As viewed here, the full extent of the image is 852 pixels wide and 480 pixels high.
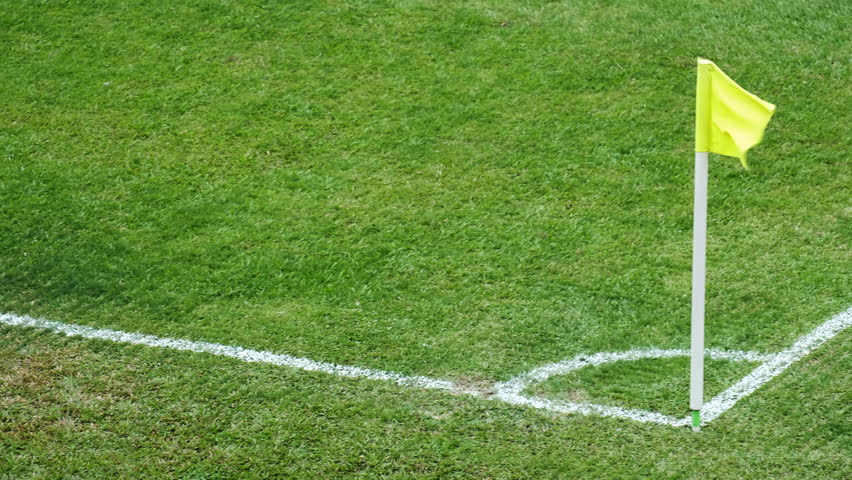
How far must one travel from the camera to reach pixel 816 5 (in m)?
8.52

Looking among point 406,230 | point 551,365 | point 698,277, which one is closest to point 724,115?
point 698,277

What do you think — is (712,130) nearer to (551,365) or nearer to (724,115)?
(724,115)

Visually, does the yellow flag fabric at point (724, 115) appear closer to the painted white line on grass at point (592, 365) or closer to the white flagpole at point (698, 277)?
the white flagpole at point (698, 277)

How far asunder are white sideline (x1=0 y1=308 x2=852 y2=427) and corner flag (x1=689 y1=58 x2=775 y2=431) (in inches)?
15.6

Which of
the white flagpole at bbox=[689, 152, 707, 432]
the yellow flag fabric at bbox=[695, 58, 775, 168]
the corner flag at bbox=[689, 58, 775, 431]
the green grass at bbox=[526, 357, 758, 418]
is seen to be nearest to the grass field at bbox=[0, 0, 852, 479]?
the green grass at bbox=[526, 357, 758, 418]

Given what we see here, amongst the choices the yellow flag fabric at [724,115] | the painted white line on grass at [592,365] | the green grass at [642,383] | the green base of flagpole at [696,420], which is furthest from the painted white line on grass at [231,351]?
the yellow flag fabric at [724,115]

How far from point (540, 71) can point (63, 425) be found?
4.47m

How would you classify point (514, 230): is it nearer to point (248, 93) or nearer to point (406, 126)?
point (406, 126)

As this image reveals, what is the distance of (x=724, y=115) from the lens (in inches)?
179

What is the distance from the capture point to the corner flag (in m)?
4.44

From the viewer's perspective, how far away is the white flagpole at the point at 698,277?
4.61 metres

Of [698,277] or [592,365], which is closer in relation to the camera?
[698,277]

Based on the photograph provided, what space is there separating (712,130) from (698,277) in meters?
0.65

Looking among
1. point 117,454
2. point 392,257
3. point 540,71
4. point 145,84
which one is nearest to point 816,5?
point 540,71
